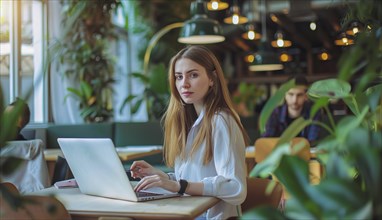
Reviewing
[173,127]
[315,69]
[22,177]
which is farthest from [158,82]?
[315,69]

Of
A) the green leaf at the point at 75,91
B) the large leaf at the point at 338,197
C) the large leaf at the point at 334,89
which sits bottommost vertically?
the large leaf at the point at 338,197

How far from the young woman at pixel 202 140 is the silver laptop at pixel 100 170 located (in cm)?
6

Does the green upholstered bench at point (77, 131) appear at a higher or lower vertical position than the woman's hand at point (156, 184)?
lower

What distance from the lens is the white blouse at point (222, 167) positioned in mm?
1797

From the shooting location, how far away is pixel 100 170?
5.76ft

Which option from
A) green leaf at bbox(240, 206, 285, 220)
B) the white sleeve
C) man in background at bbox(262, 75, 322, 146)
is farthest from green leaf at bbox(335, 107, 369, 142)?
man in background at bbox(262, 75, 322, 146)

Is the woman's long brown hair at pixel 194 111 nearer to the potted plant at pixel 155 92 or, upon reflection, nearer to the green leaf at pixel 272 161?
the green leaf at pixel 272 161

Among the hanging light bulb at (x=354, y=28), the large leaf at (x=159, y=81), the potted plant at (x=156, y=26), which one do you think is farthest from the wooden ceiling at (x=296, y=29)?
the hanging light bulb at (x=354, y=28)

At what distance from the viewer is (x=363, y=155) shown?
0.96 metres

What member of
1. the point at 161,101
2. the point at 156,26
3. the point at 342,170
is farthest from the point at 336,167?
the point at 156,26

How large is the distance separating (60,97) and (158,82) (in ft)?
4.52

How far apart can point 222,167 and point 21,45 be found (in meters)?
4.62

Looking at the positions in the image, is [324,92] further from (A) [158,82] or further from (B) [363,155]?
(A) [158,82]

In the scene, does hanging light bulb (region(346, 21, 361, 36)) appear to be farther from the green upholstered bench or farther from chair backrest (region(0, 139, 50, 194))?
the green upholstered bench
